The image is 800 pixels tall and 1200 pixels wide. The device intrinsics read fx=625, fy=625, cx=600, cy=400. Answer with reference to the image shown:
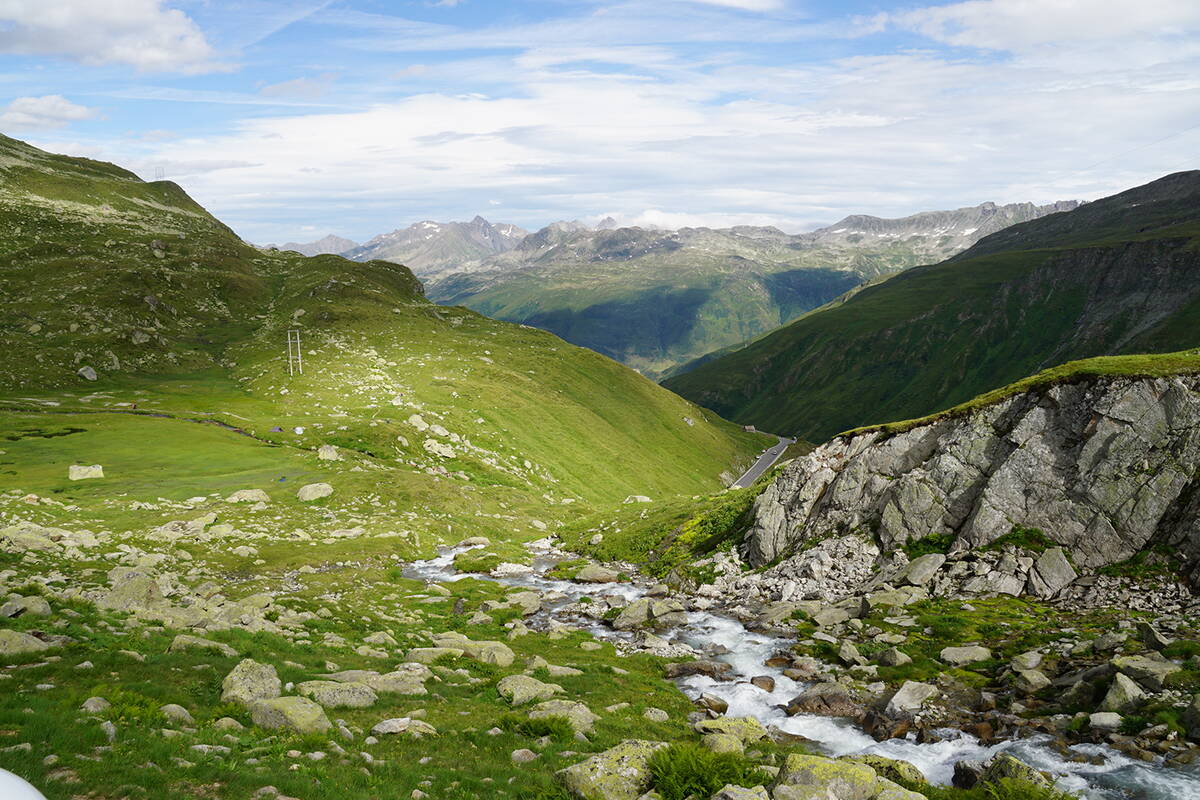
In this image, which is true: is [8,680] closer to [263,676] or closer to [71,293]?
[263,676]

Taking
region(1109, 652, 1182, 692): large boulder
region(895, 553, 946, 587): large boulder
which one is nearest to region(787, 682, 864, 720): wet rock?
region(1109, 652, 1182, 692): large boulder

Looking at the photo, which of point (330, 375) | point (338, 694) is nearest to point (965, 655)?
point (338, 694)

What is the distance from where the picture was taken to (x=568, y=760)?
70.0 feet

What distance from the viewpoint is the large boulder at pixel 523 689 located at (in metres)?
27.5

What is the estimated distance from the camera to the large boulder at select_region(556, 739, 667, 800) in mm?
18594

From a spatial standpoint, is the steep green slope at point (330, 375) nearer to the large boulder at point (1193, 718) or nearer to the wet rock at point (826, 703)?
the wet rock at point (826, 703)

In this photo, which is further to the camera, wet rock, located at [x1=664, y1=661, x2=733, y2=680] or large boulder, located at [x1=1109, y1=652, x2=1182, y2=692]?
wet rock, located at [x1=664, y1=661, x2=733, y2=680]

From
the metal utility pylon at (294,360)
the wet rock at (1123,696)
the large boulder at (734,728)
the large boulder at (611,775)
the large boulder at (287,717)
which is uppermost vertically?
the metal utility pylon at (294,360)

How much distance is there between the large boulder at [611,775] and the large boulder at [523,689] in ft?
27.2

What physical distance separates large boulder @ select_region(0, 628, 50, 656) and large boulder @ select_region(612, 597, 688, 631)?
104ft

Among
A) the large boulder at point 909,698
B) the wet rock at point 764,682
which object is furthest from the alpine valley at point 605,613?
the wet rock at point 764,682

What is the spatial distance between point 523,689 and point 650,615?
1943cm

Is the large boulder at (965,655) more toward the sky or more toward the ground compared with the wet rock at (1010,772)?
more toward the ground

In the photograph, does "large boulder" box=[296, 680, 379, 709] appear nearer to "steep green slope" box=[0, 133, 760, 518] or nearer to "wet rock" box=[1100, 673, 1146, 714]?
"wet rock" box=[1100, 673, 1146, 714]
